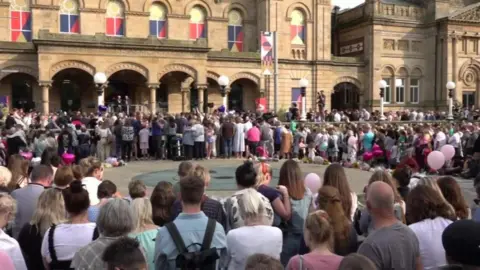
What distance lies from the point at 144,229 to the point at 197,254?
0.79 metres

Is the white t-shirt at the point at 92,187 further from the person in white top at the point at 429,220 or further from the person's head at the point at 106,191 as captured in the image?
the person in white top at the point at 429,220

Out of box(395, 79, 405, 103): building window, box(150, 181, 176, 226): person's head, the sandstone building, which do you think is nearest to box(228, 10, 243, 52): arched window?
the sandstone building

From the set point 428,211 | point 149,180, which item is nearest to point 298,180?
point 428,211

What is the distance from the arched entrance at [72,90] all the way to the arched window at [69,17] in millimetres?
3360

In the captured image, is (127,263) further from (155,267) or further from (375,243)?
(375,243)

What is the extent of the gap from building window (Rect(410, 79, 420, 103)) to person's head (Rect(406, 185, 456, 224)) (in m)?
41.5

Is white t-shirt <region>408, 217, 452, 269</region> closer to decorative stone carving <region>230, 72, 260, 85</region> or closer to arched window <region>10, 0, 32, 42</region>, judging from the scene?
decorative stone carving <region>230, 72, 260, 85</region>

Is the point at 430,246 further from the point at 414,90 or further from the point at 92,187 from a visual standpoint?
the point at 414,90

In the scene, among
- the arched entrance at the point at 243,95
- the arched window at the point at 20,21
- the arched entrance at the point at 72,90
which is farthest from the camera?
the arched entrance at the point at 243,95

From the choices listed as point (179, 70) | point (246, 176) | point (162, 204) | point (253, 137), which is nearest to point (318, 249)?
point (246, 176)

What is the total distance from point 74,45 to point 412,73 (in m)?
28.1

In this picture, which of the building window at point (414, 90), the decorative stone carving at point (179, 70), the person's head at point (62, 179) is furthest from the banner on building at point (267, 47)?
the person's head at point (62, 179)

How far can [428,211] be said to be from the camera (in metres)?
5.10

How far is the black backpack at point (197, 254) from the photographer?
14.4ft
